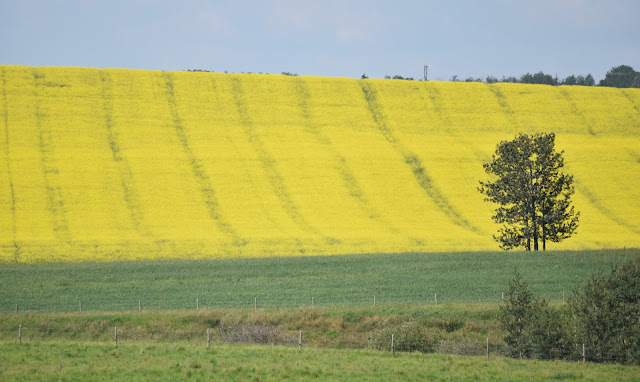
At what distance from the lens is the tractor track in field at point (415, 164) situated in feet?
217

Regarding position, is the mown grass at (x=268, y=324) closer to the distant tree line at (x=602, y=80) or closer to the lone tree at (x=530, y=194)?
the lone tree at (x=530, y=194)

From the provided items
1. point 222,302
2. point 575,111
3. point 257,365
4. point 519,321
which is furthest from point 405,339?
point 575,111

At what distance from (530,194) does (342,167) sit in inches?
853

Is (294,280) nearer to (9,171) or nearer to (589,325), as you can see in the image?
(589,325)

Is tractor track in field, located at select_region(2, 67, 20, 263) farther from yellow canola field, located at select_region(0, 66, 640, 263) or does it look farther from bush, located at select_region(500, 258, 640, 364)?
bush, located at select_region(500, 258, 640, 364)

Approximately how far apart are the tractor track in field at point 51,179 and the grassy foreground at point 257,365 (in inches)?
1083

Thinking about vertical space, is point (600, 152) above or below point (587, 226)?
above

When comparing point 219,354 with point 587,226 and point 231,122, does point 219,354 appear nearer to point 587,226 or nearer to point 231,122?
point 587,226

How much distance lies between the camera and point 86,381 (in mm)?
25172

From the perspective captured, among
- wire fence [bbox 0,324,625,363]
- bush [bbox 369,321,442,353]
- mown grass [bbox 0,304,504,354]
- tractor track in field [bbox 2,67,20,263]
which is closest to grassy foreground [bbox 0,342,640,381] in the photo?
wire fence [bbox 0,324,625,363]

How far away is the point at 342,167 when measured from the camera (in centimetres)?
7394

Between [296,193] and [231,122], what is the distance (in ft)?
54.1

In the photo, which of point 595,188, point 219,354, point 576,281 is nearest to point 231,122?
point 595,188

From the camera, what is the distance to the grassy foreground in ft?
85.6
